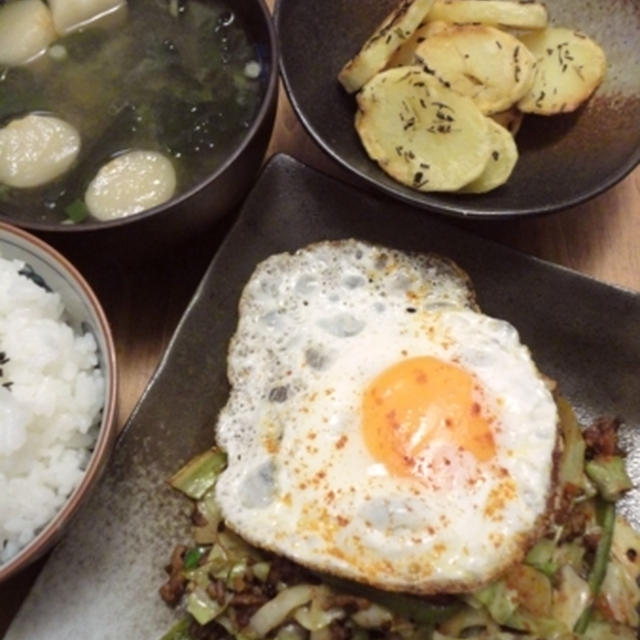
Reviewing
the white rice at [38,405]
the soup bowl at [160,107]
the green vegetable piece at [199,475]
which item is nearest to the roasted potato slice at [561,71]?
the soup bowl at [160,107]

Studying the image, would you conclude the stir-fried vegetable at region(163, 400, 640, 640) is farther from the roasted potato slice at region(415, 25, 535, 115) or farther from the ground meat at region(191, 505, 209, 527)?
the roasted potato slice at region(415, 25, 535, 115)

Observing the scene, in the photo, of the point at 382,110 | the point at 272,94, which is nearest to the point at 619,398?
the point at 382,110

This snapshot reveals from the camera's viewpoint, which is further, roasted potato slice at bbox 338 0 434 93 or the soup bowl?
roasted potato slice at bbox 338 0 434 93

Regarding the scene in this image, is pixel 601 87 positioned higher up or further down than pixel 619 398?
higher up

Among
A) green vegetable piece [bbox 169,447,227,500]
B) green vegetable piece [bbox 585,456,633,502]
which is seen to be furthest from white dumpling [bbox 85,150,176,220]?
green vegetable piece [bbox 585,456,633,502]

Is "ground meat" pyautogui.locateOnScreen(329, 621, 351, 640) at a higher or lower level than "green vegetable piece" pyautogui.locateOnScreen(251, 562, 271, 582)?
lower

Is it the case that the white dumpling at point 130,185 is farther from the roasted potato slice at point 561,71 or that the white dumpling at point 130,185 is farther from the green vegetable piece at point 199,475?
the roasted potato slice at point 561,71

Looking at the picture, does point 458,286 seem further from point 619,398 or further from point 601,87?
point 601,87
